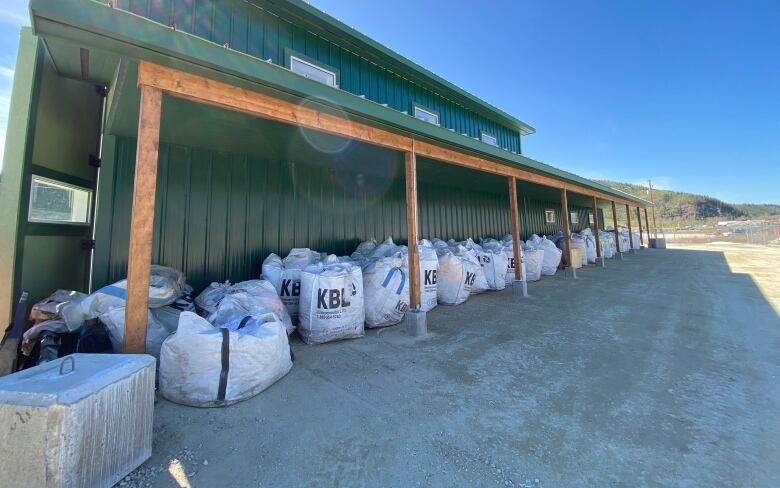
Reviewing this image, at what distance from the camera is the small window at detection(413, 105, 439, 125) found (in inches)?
268

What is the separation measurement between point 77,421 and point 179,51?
2.15 metres

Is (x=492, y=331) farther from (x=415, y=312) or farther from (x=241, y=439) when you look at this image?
(x=241, y=439)

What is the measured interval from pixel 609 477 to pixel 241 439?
194 centimetres

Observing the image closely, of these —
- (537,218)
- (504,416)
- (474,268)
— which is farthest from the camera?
(537,218)

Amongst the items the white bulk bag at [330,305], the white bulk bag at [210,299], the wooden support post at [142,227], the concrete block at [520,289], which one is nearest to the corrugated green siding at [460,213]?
the concrete block at [520,289]

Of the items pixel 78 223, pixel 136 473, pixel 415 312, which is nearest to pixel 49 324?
pixel 78 223

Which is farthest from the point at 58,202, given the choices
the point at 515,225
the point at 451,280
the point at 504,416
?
the point at 515,225

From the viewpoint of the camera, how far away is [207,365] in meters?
2.06

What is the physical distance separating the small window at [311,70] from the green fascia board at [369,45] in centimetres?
64

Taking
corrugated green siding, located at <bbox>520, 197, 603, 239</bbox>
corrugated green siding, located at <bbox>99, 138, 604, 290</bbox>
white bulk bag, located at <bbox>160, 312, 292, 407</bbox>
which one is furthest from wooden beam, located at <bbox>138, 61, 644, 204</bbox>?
corrugated green siding, located at <bbox>520, 197, 603, 239</bbox>

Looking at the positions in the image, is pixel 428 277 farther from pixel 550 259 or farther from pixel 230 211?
pixel 550 259

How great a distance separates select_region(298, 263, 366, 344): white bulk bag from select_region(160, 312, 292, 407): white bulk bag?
1.02m

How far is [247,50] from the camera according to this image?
4289 millimetres

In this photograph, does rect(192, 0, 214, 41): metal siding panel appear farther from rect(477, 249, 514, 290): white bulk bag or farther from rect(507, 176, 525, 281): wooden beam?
rect(477, 249, 514, 290): white bulk bag
